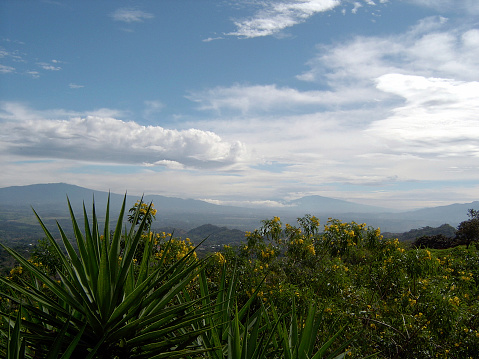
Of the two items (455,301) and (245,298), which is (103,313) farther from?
(245,298)

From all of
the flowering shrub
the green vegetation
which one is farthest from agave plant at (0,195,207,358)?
the flowering shrub

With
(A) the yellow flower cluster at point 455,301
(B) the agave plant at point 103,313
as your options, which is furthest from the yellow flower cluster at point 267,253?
(B) the agave plant at point 103,313

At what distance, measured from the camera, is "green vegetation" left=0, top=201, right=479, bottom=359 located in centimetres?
185

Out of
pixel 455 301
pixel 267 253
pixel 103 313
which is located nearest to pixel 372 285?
pixel 455 301

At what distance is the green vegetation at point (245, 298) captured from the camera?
6.08 ft

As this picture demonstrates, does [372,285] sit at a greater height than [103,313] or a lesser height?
lesser

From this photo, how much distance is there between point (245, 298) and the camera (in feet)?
20.3

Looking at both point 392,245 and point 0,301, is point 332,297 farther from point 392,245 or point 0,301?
point 0,301

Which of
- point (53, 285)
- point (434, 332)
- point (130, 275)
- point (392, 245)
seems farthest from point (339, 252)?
point (53, 285)

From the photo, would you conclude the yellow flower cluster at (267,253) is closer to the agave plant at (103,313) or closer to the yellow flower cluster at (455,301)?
the yellow flower cluster at (455,301)

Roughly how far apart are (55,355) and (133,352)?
19.6 inches

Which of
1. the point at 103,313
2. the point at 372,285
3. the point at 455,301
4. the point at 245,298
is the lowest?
Result: the point at 245,298

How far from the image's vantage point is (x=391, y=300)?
5332 mm

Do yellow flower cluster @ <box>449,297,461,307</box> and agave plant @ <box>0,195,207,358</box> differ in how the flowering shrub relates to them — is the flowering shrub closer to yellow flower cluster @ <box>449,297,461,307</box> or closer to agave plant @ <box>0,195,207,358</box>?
yellow flower cluster @ <box>449,297,461,307</box>
